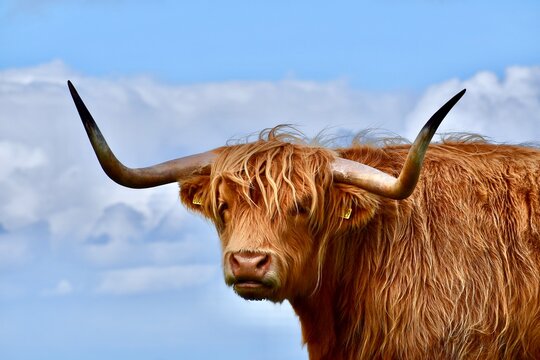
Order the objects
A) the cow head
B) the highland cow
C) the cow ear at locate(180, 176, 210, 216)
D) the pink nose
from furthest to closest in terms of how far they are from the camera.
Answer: the cow ear at locate(180, 176, 210, 216) < the highland cow < the cow head < the pink nose

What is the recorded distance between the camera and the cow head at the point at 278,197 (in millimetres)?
6434

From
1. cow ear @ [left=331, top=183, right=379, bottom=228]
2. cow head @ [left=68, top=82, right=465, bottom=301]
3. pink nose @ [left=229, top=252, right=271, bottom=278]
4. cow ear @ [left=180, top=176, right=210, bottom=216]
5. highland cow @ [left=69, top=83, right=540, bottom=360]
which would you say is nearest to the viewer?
pink nose @ [left=229, top=252, right=271, bottom=278]

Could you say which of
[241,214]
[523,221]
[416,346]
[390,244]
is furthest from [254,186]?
[523,221]

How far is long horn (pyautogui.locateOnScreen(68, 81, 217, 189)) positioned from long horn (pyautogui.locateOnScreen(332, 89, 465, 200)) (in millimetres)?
983

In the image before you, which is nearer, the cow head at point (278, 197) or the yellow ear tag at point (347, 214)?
the cow head at point (278, 197)

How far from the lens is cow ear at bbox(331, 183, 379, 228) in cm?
684

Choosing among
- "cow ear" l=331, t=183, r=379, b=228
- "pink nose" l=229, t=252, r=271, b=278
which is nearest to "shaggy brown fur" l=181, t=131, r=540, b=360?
"cow ear" l=331, t=183, r=379, b=228

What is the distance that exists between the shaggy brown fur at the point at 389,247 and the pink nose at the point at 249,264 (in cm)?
11

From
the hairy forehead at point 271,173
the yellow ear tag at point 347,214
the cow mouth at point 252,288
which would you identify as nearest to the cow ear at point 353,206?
the yellow ear tag at point 347,214

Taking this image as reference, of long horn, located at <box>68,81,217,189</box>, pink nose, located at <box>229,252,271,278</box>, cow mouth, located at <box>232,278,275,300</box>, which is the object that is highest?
long horn, located at <box>68,81,217,189</box>

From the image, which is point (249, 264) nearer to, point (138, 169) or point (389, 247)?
point (389, 247)

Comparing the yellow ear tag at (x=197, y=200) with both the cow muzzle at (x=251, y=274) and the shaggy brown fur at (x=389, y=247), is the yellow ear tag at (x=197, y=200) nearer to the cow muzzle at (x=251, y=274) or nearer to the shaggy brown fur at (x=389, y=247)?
the shaggy brown fur at (x=389, y=247)

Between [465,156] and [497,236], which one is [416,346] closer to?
[497,236]

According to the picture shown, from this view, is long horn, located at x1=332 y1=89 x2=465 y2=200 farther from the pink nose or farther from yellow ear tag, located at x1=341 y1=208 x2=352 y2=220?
the pink nose
